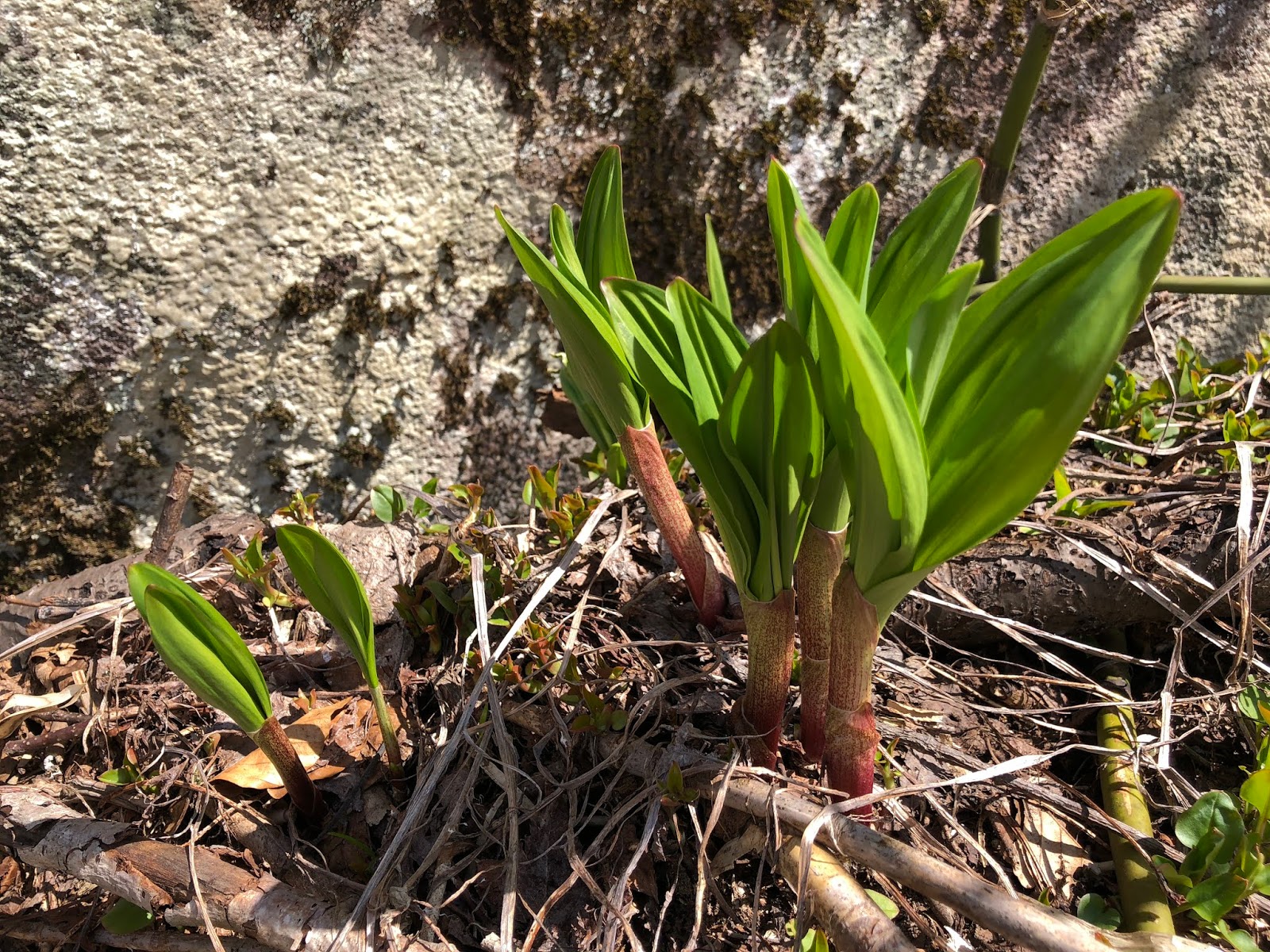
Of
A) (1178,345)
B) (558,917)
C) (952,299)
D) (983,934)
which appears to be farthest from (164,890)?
(1178,345)

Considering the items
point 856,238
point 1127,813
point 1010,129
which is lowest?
point 1127,813

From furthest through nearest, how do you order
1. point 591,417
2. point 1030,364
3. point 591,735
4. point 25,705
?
point 591,417, point 25,705, point 591,735, point 1030,364

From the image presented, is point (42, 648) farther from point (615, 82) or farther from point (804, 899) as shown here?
point (615, 82)

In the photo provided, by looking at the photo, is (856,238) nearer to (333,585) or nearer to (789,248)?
(789,248)

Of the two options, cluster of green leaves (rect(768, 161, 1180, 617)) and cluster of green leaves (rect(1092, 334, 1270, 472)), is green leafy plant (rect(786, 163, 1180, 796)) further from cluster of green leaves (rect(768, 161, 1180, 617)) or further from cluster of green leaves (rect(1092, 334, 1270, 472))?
cluster of green leaves (rect(1092, 334, 1270, 472))

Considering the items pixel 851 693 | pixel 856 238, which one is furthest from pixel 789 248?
pixel 851 693

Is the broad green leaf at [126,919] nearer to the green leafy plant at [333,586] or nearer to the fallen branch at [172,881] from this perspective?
the fallen branch at [172,881]

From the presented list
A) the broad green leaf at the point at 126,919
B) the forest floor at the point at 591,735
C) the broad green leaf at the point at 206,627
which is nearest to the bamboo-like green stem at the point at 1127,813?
the forest floor at the point at 591,735
